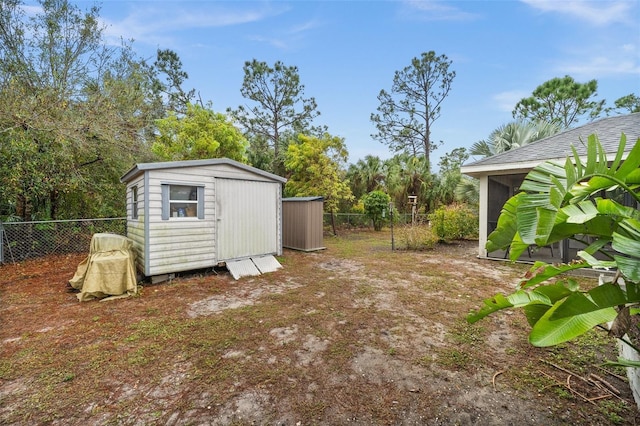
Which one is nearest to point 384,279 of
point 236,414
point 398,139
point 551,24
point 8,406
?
point 236,414

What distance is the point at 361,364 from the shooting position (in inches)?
97.7

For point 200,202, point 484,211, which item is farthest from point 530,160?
point 200,202

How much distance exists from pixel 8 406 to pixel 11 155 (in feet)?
21.7

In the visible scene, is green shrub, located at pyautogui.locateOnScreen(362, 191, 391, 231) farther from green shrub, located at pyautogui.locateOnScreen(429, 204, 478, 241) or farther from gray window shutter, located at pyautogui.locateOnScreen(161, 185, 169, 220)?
gray window shutter, located at pyautogui.locateOnScreen(161, 185, 169, 220)

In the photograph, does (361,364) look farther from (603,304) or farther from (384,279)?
(384,279)

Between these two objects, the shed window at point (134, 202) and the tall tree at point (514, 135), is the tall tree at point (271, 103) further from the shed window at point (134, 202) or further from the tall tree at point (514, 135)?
the shed window at point (134, 202)

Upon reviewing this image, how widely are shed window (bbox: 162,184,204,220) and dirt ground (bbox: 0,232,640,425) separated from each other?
154cm

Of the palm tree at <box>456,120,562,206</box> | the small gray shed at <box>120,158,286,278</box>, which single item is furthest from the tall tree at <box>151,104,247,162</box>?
the palm tree at <box>456,120,562,206</box>

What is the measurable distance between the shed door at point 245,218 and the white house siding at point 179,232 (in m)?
0.20

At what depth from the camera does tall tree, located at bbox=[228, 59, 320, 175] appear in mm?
16422

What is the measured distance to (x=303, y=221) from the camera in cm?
838

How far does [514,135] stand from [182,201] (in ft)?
38.9

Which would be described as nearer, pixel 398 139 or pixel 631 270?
pixel 631 270

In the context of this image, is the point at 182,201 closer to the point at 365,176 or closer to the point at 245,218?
the point at 245,218
